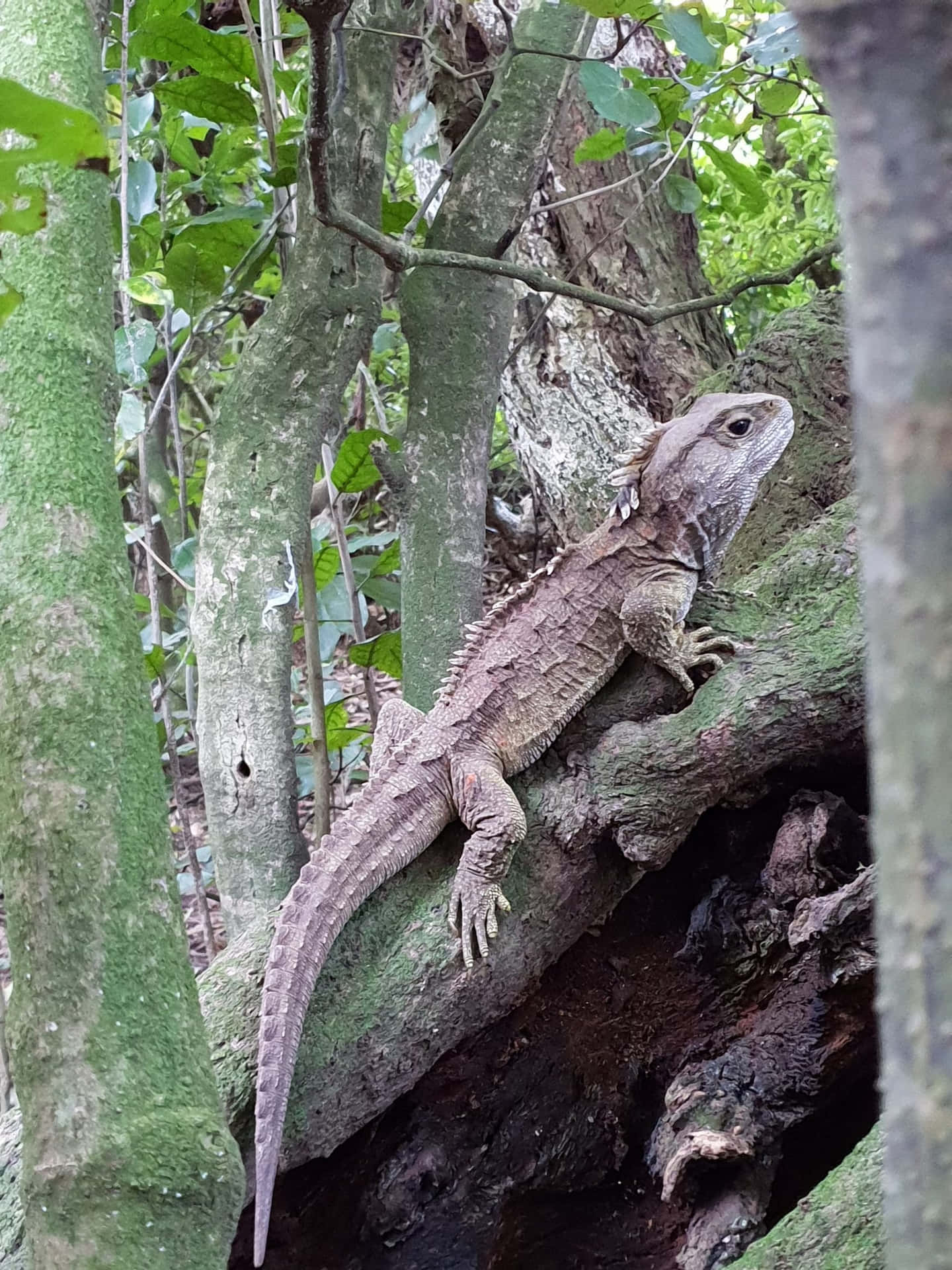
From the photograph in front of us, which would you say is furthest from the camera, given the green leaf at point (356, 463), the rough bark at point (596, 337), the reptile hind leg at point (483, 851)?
the rough bark at point (596, 337)

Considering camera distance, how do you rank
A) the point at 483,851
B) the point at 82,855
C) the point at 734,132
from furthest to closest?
the point at 734,132
the point at 483,851
the point at 82,855

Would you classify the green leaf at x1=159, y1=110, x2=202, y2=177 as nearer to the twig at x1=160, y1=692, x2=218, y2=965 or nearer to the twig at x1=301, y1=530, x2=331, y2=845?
the twig at x1=301, y1=530, x2=331, y2=845

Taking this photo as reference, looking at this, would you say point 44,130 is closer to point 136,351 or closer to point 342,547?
point 136,351

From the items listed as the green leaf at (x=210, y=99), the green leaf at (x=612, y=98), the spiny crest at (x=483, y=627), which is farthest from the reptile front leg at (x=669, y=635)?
the green leaf at (x=210, y=99)

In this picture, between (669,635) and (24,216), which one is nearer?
(24,216)

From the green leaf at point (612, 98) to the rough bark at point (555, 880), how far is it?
1325 mm

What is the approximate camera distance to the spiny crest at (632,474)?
11.6 feet

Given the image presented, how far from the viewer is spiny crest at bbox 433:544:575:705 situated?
11.3 ft

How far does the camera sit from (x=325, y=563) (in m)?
4.45

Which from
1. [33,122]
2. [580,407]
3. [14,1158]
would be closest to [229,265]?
[580,407]

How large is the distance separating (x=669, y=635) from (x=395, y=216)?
77.4 inches

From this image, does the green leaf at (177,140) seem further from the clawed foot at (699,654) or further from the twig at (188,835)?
the clawed foot at (699,654)

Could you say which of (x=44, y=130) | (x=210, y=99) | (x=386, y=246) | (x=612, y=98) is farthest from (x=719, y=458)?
(x=44, y=130)

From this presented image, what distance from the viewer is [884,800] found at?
587 millimetres
